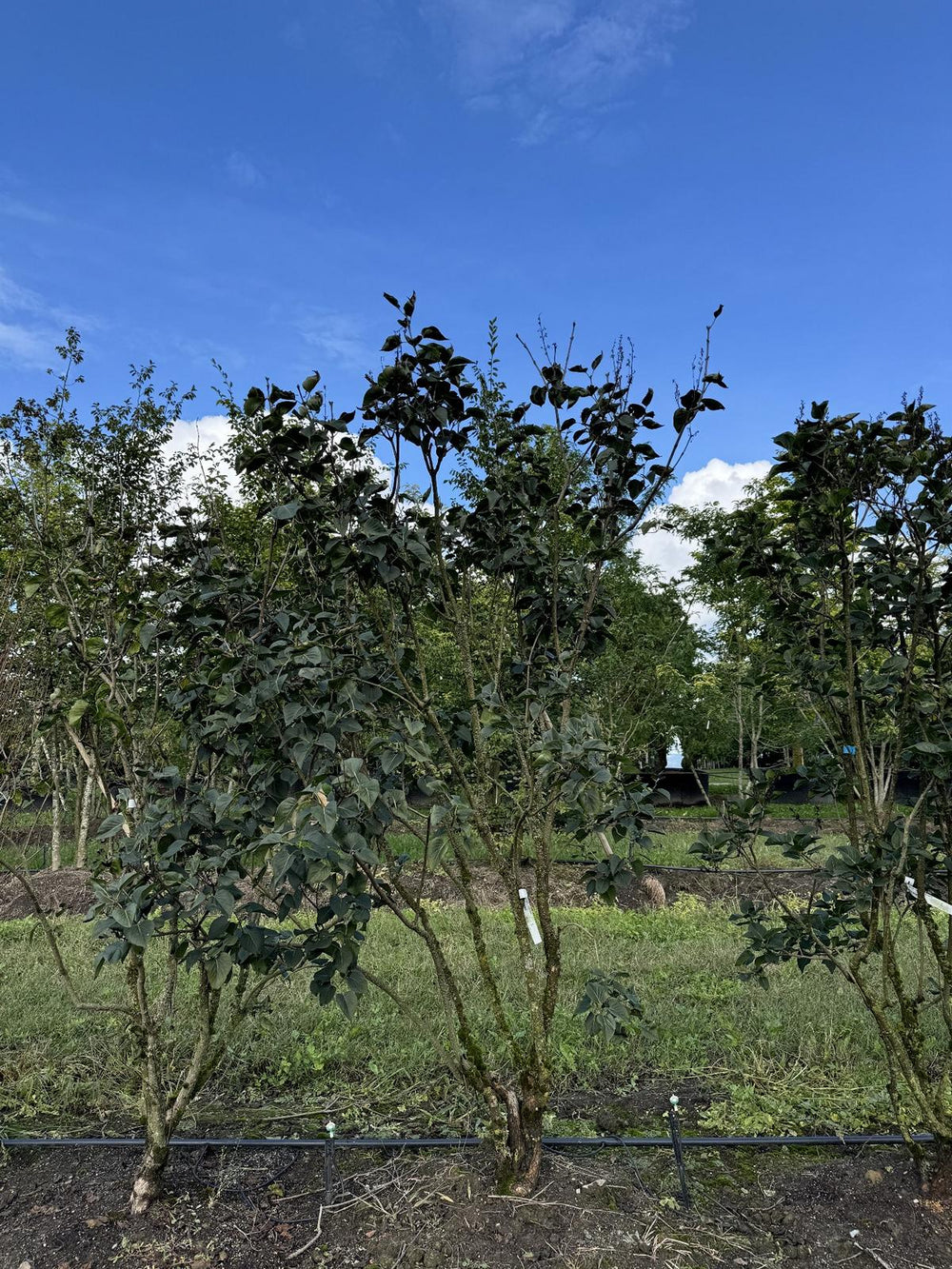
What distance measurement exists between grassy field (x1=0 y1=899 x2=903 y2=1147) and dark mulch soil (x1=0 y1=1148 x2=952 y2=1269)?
1.02 feet

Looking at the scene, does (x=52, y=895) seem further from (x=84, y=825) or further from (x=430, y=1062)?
(x=430, y=1062)

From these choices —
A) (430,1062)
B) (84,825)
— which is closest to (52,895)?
(84,825)

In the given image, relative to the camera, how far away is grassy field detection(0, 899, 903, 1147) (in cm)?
314

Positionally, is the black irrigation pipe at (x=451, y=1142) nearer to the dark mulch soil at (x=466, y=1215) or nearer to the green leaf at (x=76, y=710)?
the dark mulch soil at (x=466, y=1215)

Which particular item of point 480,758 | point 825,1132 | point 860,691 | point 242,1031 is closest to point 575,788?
point 480,758

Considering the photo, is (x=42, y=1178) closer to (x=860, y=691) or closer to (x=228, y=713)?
(x=228, y=713)

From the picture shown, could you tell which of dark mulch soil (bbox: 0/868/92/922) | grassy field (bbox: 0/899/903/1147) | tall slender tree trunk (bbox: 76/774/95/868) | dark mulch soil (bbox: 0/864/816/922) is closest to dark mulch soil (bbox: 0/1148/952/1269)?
grassy field (bbox: 0/899/903/1147)

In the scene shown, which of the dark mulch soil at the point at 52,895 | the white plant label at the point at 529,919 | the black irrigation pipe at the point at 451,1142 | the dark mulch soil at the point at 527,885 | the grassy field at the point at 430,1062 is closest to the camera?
the white plant label at the point at 529,919

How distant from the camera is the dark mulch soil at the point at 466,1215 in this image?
7.47 feet

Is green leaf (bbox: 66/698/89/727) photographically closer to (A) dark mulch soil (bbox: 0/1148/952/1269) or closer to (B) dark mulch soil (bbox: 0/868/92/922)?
(A) dark mulch soil (bbox: 0/1148/952/1269)

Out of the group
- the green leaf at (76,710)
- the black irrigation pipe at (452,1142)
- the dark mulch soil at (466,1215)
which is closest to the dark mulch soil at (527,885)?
the black irrigation pipe at (452,1142)

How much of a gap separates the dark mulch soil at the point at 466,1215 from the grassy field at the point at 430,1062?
312 mm

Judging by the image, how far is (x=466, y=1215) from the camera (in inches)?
94.1

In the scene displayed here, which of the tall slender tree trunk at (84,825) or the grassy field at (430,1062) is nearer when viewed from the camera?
the grassy field at (430,1062)
